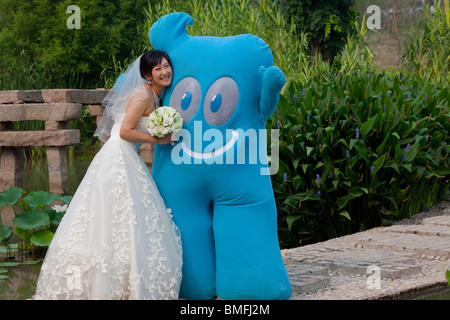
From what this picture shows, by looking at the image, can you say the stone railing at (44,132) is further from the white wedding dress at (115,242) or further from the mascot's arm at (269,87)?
the mascot's arm at (269,87)

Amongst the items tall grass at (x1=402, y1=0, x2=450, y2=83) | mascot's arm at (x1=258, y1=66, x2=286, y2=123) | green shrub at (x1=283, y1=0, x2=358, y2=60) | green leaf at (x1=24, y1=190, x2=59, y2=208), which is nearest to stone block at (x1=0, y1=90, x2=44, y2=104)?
green leaf at (x1=24, y1=190, x2=59, y2=208)

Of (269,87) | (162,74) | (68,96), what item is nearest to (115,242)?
(162,74)

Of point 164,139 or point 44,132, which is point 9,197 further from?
point 44,132

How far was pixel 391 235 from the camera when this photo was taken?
5.84m

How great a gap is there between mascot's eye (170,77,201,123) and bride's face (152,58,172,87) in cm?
9

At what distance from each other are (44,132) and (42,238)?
360 centimetres

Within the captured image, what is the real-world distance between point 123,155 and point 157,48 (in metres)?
0.81

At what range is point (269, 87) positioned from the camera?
4.03 m

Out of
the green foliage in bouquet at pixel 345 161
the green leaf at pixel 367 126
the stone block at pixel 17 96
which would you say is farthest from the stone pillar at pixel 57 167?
the green leaf at pixel 367 126

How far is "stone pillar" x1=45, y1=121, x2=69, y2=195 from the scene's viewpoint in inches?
350

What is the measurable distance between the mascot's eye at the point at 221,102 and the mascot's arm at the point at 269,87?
0.56 ft

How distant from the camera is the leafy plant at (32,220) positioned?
5520 millimetres

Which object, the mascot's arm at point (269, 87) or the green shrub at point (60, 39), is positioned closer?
the mascot's arm at point (269, 87)

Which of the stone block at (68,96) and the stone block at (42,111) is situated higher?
the stone block at (68,96)
